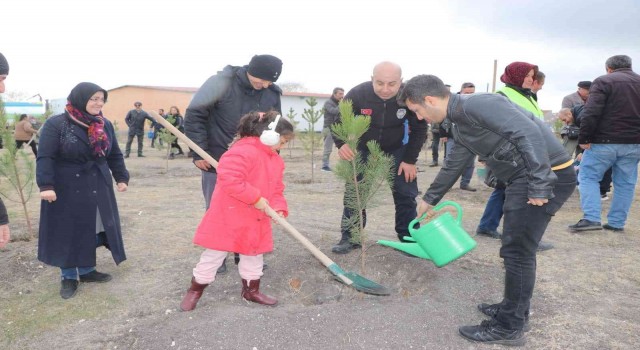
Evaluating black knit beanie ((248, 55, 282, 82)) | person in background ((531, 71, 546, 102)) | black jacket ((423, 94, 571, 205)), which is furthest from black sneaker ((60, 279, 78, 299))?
person in background ((531, 71, 546, 102))

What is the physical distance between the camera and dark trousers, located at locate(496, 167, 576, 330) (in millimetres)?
2434

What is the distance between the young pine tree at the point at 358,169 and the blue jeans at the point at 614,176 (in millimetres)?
2788

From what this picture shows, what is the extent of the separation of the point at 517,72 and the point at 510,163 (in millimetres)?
2003

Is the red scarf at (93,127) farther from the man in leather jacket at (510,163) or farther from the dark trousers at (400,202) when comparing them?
the man in leather jacket at (510,163)

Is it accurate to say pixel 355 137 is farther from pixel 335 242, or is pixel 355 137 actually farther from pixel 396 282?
pixel 335 242

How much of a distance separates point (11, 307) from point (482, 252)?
12.5ft

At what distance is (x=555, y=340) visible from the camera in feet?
8.56

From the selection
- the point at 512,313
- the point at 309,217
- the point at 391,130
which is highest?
the point at 391,130

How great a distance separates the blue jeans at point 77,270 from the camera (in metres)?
3.32

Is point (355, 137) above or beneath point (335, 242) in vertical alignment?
above

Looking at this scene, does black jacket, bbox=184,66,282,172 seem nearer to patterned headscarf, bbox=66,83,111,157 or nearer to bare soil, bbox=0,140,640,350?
patterned headscarf, bbox=66,83,111,157

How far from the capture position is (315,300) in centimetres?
328

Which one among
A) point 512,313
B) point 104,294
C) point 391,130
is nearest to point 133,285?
point 104,294

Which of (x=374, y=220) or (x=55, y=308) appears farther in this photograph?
(x=374, y=220)
